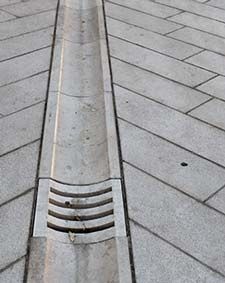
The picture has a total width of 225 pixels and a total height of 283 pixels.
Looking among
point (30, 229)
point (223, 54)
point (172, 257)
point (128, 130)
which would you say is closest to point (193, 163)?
point (128, 130)

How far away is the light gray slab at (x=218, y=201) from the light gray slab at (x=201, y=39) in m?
2.36

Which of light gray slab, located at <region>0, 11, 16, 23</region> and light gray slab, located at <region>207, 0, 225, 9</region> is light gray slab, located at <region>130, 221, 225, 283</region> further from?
light gray slab, located at <region>207, 0, 225, 9</region>

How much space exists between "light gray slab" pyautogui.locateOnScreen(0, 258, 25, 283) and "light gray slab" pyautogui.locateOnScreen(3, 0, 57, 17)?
12.5ft

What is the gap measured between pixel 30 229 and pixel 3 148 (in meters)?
0.85

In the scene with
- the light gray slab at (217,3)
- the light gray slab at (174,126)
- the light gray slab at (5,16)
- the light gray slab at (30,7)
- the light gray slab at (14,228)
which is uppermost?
the light gray slab at (14,228)

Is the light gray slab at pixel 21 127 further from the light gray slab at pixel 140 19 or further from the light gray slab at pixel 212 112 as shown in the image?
the light gray slab at pixel 140 19

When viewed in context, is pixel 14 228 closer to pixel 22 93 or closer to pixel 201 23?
pixel 22 93

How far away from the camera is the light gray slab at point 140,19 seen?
5.54 m

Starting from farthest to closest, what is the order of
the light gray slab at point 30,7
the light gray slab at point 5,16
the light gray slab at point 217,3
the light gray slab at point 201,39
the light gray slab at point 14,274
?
the light gray slab at point 217,3 < the light gray slab at point 30,7 < the light gray slab at point 5,16 < the light gray slab at point 201,39 < the light gray slab at point 14,274

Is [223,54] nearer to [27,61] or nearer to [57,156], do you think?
[27,61]

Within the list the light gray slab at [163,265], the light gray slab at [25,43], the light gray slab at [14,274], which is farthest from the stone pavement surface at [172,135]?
the light gray slab at [25,43]

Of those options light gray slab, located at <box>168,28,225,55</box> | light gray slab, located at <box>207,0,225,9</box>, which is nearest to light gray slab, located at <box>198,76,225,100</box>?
light gray slab, located at <box>168,28,225,55</box>

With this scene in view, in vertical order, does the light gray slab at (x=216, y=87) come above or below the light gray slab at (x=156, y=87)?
below

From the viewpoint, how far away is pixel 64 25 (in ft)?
17.8
